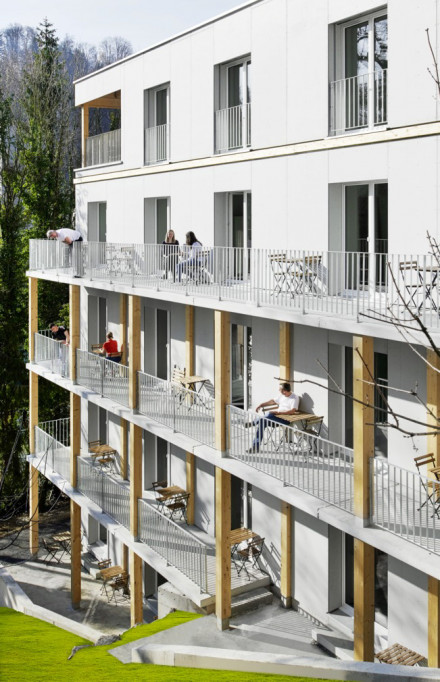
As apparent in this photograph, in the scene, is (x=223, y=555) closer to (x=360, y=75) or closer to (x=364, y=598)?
(x=364, y=598)

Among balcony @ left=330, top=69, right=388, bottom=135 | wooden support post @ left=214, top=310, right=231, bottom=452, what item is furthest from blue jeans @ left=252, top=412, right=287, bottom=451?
balcony @ left=330, top=69, right=388, bottom=135

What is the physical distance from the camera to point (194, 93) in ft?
65.6

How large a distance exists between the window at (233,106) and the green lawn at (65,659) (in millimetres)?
10219

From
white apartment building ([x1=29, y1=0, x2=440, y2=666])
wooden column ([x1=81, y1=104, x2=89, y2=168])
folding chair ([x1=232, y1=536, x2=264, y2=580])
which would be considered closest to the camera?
white apartment building ([x1=29, y1=0, x2=440, y2=666])

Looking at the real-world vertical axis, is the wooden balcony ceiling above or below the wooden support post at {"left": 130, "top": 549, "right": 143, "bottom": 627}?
above

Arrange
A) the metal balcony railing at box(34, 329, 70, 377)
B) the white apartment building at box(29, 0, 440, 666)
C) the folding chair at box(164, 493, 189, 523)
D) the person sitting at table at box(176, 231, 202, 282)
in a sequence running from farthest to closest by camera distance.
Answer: the metal balcony railing at box(34, 329, 70, 377) < the folding chair at box(164, 493, 189, 523) < the person sitting at table at box(176, 231, 202, 282) < the white apartment building at box(29, 0, 440, 666)

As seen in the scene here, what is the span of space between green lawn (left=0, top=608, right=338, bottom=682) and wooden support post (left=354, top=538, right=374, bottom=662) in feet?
11.0

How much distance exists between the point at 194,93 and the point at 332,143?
6007 mm

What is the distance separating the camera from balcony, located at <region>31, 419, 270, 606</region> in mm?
17062

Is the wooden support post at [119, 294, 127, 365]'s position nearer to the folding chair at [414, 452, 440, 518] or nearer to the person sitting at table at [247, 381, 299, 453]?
the person sitting at table at [247, 381, 299, 453]

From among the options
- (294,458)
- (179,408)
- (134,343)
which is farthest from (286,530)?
(134,343)

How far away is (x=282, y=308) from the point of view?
14617mm

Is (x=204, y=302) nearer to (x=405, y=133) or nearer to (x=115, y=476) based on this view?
(x=405, y=133)

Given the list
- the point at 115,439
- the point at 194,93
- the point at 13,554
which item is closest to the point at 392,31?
the point at 194,93
